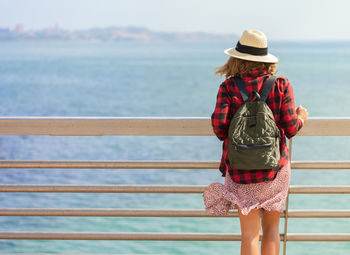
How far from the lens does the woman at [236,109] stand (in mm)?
2500

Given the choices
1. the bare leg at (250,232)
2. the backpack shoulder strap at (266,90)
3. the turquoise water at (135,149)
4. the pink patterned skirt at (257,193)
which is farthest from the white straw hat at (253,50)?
the turquoise water at (135,149)

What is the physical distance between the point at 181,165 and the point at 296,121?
63 cm

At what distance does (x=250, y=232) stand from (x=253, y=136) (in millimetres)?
475

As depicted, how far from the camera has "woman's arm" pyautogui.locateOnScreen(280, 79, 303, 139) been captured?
2510mm

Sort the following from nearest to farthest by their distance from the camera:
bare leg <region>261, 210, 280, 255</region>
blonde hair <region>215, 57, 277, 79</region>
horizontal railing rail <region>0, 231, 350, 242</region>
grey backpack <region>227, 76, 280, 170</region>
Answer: grey backpack <region>227, 76, 280, 170</region> → blonde hair <region>215, 57, 277, 79</region> → bare leg <region>261, 210, 280, 255</region> → horizontal railing rail <region>0, 231, 350, 242</region>

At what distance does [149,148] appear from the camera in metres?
21.5

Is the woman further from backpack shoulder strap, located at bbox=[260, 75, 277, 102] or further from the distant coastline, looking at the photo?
the distant coastline

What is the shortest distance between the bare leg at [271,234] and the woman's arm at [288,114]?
421 mm

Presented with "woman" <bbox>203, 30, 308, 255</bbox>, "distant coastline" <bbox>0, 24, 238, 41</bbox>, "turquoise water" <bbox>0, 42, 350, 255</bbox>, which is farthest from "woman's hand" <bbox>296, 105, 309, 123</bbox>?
"distant coastline" <bbox>0, 24, 238, 41</bbox>

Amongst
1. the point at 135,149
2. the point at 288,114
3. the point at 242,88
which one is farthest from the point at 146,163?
the point at 135,149

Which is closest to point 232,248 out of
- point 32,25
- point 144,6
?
point 144,6

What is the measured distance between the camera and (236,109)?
2.51 m

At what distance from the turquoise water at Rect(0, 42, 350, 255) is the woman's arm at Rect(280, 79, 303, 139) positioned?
6.48 metres

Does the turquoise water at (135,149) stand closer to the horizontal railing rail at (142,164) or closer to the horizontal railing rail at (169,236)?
the horizontal railing rail at (169,236)
